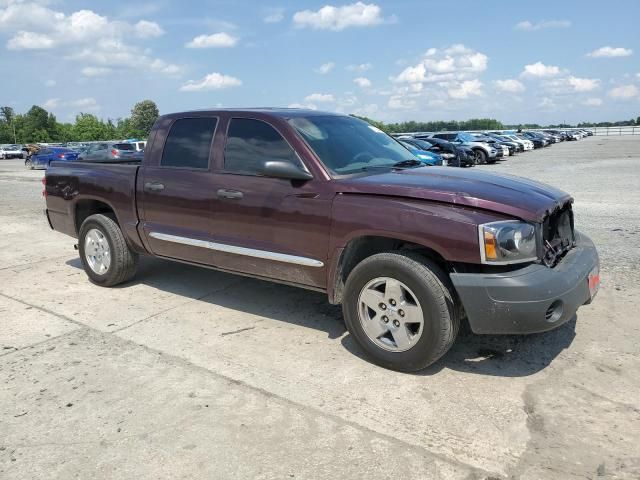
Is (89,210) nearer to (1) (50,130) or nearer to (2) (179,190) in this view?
(2) (179,190)

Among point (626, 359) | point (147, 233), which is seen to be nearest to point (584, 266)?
point (626, 359)

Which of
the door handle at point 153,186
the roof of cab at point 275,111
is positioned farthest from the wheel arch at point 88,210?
the roof of cab at point 275,111

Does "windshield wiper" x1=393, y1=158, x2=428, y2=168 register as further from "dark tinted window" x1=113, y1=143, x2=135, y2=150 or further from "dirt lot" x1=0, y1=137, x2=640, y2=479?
"dark tinted window" x1=113, y1=143, x2=135, y2=150

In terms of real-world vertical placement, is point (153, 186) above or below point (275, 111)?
below

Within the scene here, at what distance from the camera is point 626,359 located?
12.2 ft

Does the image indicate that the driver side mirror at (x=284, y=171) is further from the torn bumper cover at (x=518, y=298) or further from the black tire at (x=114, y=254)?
the black tire at (x=114, y=254)

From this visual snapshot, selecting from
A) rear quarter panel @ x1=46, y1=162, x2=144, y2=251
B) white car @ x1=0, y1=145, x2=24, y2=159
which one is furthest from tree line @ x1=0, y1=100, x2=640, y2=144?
rear quarter panel @ x1=46, y1=162, x2=144, y2=251

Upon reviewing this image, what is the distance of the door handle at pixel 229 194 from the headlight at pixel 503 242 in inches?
77.5

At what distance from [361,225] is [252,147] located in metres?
1.31

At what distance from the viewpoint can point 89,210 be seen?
19.4 feet

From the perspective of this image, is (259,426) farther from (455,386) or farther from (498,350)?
(498,350)

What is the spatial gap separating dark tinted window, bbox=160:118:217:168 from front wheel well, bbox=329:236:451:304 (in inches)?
62.7

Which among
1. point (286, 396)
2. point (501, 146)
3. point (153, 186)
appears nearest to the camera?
point (286, 396)

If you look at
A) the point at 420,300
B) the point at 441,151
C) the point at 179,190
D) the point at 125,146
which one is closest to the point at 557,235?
the point at 420,300
